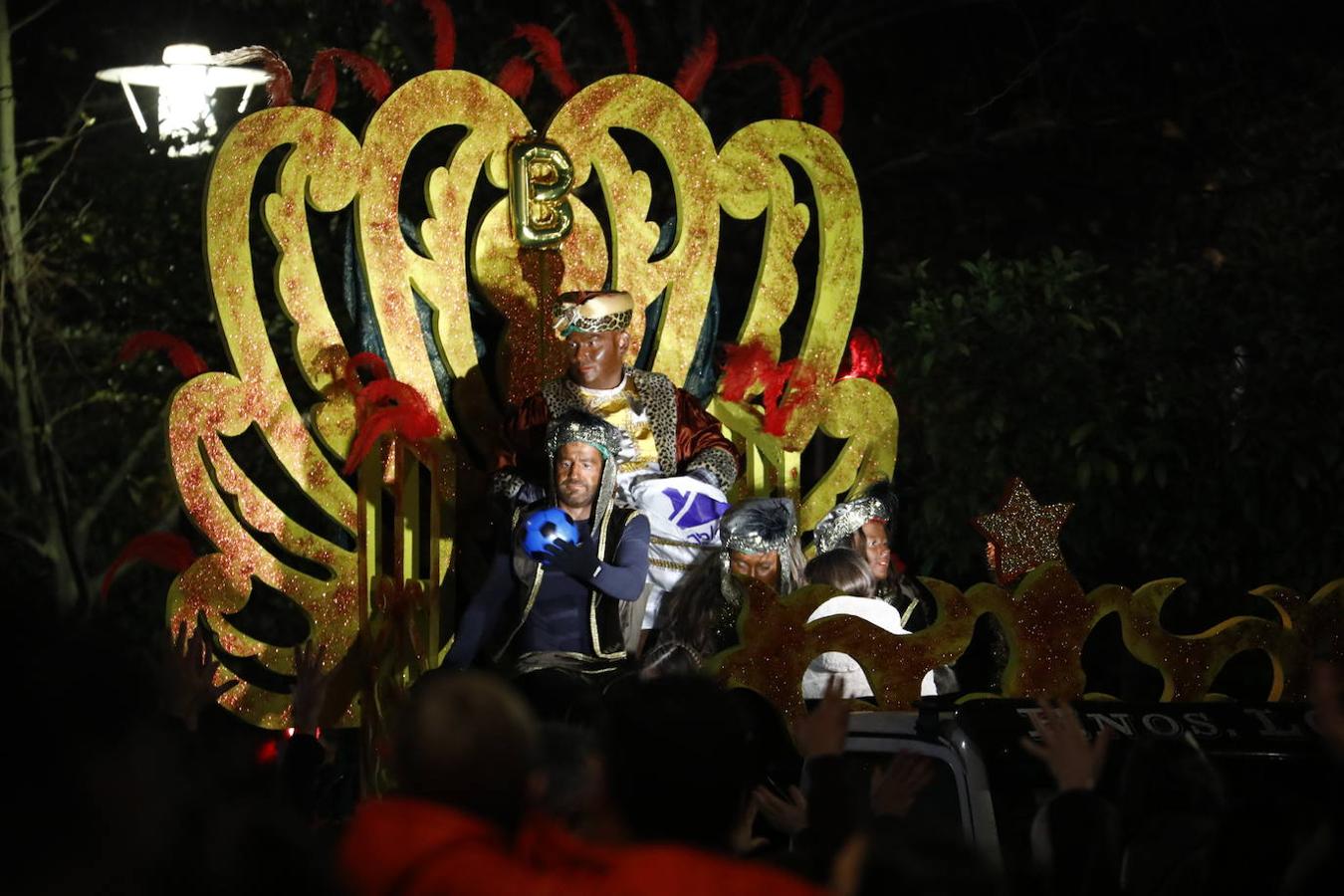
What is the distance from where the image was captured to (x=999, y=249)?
11875mm

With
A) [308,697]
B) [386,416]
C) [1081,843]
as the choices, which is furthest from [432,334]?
[1081,843]

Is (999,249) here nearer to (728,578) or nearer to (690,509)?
(690,509)

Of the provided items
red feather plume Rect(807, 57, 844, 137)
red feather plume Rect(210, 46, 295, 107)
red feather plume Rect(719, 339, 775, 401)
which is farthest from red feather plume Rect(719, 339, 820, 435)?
red feather plume Rect(210, 46, 295, 107)

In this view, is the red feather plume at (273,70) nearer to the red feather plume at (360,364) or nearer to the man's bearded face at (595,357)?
the red feather plume at (360,364)

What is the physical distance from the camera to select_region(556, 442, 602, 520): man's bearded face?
6.52 metres

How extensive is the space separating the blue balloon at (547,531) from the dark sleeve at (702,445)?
1.01 metres

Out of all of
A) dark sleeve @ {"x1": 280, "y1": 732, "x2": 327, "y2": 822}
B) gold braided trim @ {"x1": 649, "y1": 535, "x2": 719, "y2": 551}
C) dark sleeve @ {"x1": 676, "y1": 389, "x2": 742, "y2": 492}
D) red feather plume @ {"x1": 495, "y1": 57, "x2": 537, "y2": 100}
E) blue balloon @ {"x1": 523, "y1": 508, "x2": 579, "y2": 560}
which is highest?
red feather plume @ {"x1": 495, "y1": 57, "x2": 537, "y2": 100}

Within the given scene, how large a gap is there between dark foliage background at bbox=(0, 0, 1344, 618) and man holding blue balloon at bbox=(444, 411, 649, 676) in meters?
3.31

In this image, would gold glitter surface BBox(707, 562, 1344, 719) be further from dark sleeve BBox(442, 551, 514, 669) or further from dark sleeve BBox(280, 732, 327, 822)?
dark sleeve BBox(280, 732, 327, 822)

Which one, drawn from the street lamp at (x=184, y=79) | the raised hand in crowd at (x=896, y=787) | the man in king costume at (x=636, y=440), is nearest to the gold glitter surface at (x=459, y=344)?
the man in king costume at (x=636, y=440)

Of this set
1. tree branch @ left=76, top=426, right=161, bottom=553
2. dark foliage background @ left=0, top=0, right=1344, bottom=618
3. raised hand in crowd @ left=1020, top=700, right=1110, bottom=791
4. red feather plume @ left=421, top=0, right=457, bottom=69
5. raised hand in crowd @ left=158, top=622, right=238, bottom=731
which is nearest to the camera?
raised hand in crowd @ left=1020, top=700, right=1110, bottom=791

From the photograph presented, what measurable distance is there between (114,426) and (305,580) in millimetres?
4771

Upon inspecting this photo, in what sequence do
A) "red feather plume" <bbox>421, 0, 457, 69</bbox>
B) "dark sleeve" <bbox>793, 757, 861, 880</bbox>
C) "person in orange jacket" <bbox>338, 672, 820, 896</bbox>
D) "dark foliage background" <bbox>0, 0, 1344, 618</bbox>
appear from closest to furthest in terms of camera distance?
"person in orange jacket" <bbox>338, 672, 820, 896</bbox>
"dark sleeve" <bbox>793, 757, 861, 880</bbox>
"red feather plume" <bbox>421, 0, 457, 69</bbox>
"dark foliage background" <bbox>0, 0, 1344, 618</bbox>

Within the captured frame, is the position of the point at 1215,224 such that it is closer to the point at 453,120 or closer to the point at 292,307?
the point at 453,120
